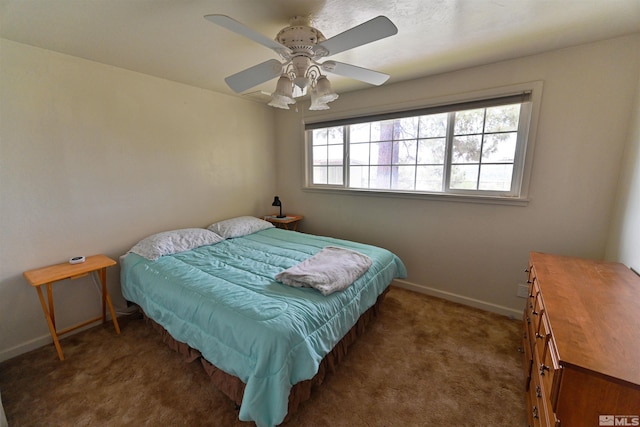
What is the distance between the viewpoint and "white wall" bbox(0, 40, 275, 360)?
1868mm

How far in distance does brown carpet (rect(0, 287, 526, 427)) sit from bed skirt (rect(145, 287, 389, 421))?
0.28 ft

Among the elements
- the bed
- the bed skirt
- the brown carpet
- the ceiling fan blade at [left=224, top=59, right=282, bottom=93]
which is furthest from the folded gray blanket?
the ceiling fan blade at [left=224, top=59, right=282, bottom=93]

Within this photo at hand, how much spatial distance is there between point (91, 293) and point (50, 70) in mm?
1860

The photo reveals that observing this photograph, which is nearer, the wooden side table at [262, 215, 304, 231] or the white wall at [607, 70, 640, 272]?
the white wall at [607, 70, 640, 272]

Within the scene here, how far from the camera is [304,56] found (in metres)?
1.59

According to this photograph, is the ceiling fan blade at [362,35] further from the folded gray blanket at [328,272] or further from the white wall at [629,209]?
the white wall at [629,209]

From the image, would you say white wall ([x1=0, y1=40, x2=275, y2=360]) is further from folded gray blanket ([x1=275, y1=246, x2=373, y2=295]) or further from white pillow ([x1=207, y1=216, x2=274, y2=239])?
folded gray blanket ([x1=275, y1=246, x2=373, y2=295])

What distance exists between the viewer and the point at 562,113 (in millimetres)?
2004

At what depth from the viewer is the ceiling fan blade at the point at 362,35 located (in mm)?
1195

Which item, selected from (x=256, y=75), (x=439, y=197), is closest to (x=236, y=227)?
(x=256, y=75)

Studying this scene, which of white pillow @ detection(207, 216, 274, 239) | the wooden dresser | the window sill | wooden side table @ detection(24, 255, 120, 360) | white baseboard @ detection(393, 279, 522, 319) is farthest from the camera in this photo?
white pillow @ detection(207, 216, 274, 239)

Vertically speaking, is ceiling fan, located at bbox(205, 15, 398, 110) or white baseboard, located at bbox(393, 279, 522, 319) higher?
ceiling fan, located at bbox(205, 15, 398, 110)

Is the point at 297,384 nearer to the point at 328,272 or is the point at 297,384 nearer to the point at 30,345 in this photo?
the point at 328,272

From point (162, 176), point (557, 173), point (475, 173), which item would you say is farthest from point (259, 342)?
point (557, 173)
